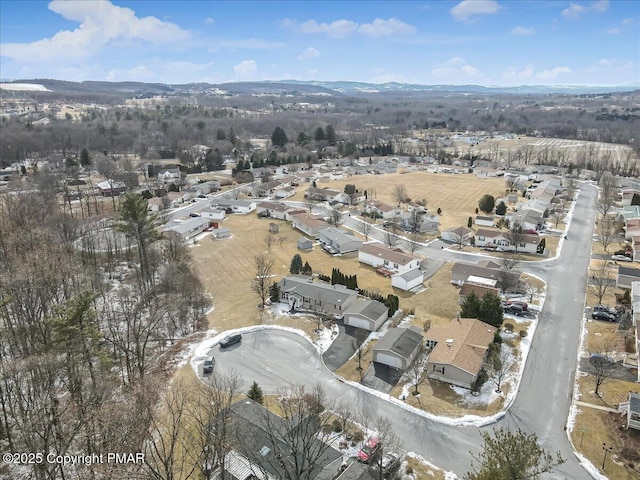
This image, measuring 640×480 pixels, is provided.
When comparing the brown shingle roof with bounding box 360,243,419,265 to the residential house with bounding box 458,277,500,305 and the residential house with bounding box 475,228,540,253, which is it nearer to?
the residential house with bounding box 458,277,500,305

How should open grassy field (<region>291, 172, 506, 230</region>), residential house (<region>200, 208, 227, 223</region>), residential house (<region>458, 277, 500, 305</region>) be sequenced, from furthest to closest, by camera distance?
1. open grassy field (<region>291, 172, 506, 230</region>)
2. residential house (<region>200, 208, 227, 223</region>)
3. residential house (<region>458, 277, 500, 305</region>)

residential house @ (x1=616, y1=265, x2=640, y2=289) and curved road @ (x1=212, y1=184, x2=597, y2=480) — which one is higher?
residential house @ (x1=616, y1=265, x2=640, y2=289)

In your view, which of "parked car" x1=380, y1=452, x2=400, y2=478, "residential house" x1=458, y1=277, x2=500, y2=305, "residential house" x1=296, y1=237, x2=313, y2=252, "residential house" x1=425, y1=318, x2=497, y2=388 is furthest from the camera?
"residential house" x1=296, y1=237, x2=313, y2=252

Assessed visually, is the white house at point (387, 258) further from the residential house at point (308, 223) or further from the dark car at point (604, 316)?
the dark car at point (604, 316)

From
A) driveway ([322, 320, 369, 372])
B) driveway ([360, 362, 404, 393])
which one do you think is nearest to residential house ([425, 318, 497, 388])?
driveway ([360, 362, 404, 393])

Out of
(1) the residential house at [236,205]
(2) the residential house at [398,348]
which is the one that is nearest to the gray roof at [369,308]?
(2) the residential house at [398,348]

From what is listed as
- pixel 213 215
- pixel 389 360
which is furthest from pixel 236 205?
pixel 389 360

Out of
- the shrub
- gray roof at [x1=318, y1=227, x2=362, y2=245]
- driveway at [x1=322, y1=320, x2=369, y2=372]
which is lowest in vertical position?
driveway at [x1=322, y1=320, x2=369, y2=372]
